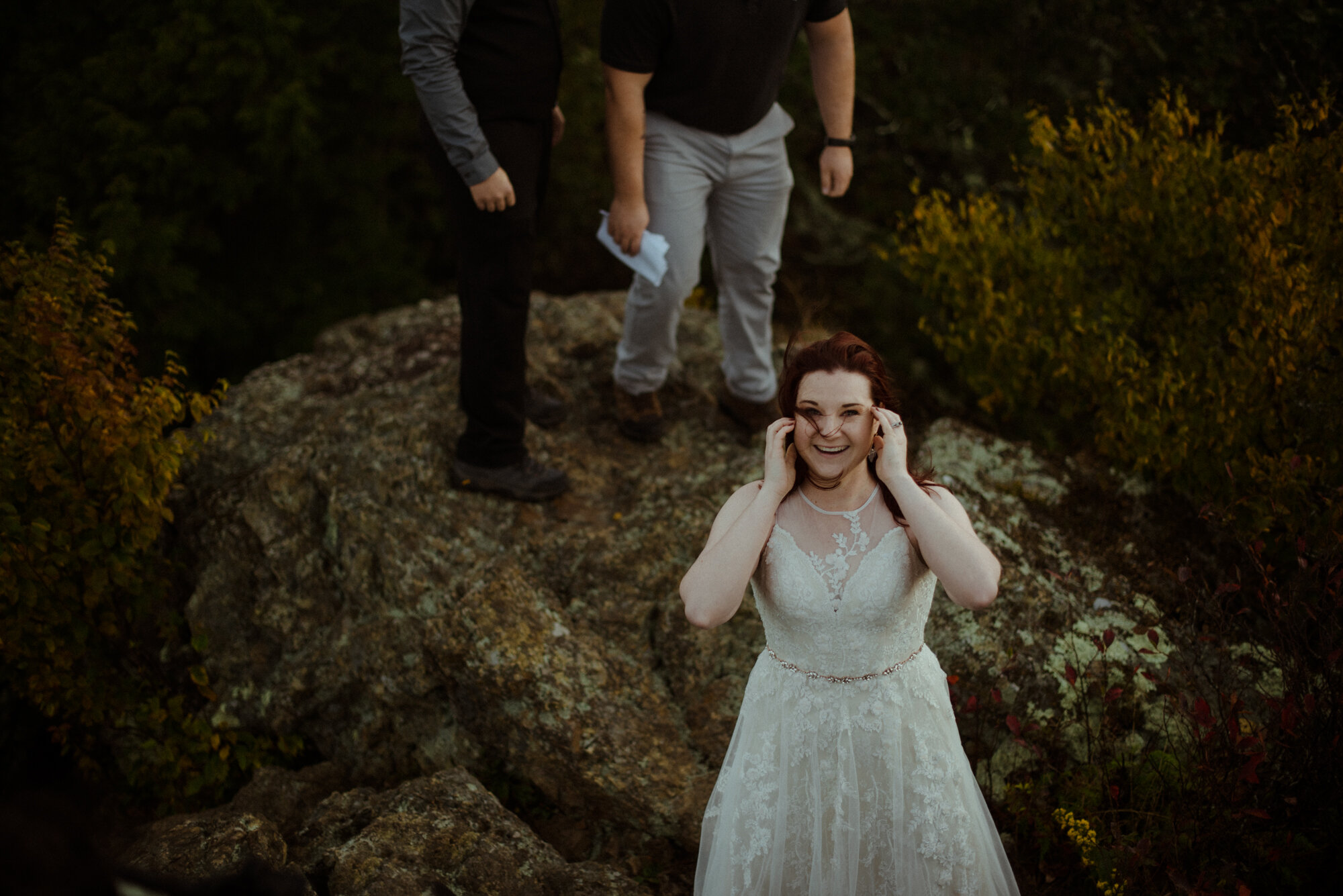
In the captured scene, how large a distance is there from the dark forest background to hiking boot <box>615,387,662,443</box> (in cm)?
212

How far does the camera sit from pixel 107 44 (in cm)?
561

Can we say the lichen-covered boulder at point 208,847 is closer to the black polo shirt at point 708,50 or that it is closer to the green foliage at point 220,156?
the black polo shirt at point 708,50

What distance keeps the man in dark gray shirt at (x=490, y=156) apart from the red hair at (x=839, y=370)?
145cm

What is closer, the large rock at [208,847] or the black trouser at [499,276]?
the large rock at [208,847]

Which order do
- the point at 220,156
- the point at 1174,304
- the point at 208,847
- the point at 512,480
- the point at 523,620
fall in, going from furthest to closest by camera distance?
the point at 220,156 < the point at 1174,304 < the point at 512,480 < the point at 523,620 < the point at 208,847

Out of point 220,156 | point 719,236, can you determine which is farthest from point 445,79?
point 220,156

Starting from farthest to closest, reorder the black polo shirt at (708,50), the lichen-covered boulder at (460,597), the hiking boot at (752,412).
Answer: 1. the hiking boot at (752,412)
2. the black polo shirt at (708,50)
3. the lichen-covered boulder at (460,597)

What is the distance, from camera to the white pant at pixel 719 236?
3535mm

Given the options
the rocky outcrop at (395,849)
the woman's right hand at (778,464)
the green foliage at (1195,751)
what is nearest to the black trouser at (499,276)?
the rocky outcrop at (395,849)

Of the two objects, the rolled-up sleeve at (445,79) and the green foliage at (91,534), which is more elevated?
the rolled-up sleeve at (445,79)

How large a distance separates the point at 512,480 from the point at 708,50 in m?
1.84

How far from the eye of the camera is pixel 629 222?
11.4 feet

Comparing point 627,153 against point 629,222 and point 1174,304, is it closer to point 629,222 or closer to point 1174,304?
point 629,222

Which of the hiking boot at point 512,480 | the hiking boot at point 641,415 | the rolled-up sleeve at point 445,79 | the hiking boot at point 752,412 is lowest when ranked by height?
the hiking boot at point 512,480
